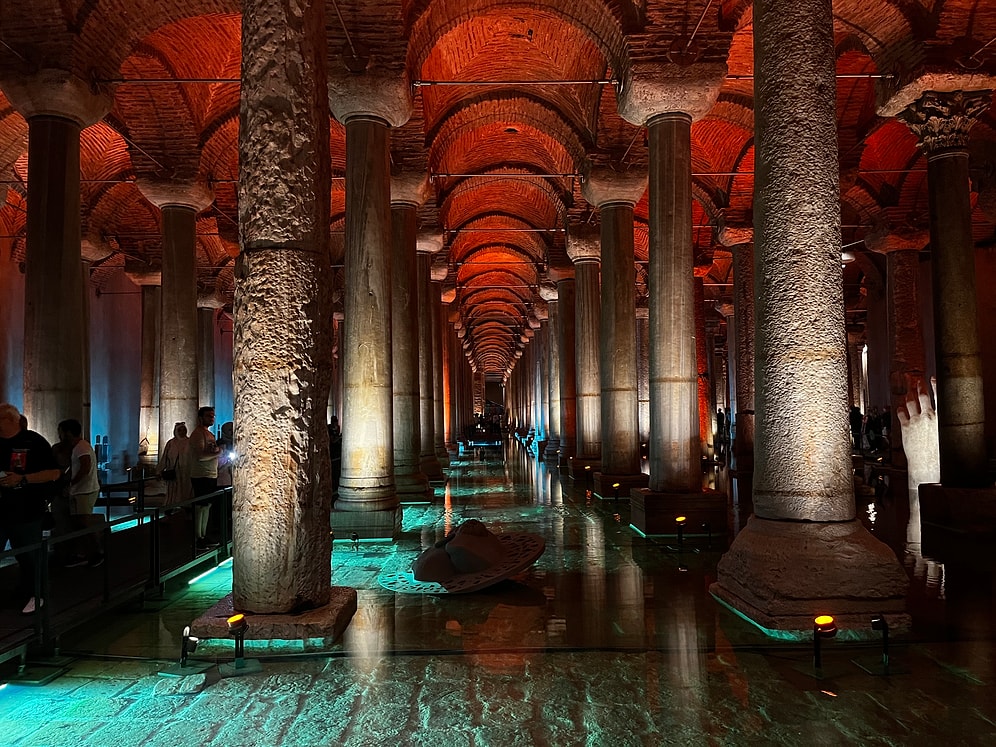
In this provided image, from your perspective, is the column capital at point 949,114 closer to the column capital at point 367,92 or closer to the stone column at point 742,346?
the stone column at point 742,346

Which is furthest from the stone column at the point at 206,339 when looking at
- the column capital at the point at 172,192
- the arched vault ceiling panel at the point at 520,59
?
the arched vault ceiling panel at the point at 520,59

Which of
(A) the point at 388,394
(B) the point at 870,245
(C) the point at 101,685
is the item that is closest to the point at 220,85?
(A) the point at 388,394

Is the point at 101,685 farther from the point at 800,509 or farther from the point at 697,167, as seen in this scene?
the point at 697,167

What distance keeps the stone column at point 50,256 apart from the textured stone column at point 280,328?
16.0 ft

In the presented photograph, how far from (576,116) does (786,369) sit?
9.45m

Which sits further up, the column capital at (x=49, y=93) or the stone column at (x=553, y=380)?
the column capital at (x=49, y=93)

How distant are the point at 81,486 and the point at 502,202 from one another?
1719cm

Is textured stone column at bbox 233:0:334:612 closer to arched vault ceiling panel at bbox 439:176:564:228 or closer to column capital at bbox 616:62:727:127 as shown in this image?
column capital at bbox 616:62:727:127

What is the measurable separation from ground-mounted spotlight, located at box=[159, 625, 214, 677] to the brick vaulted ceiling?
6996 millimetres

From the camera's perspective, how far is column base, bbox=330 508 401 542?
28.5 feet

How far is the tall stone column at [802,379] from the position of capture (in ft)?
15.6

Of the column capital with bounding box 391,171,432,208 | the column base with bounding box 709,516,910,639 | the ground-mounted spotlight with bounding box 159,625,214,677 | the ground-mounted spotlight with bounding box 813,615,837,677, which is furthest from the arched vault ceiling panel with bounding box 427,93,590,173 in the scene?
the ground-mounted spotlight with bounding box 159,625,214,677

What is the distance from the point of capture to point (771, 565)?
4.89 metres

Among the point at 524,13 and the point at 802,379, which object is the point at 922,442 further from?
the point at 524,13
